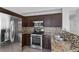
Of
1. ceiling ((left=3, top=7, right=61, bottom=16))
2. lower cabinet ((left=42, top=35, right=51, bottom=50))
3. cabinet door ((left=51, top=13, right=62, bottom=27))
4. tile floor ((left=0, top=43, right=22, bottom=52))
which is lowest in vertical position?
tile floor ((left=0, top=43, right=22, bottom=52))

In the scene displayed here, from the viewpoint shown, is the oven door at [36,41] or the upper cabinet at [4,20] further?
the oven door at [36,41]

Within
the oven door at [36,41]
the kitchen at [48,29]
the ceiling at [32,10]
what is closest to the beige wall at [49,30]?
the kitchen at [48,29]

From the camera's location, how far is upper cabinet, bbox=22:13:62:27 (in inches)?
64.0

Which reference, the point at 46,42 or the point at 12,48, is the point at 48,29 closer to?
the point at 46,42

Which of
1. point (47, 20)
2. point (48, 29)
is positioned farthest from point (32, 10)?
point (48, 29)

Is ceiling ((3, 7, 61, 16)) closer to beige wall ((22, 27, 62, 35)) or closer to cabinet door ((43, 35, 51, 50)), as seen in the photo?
beige wall ((22, 27, 62, 35))

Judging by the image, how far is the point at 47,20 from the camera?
65.6 inches

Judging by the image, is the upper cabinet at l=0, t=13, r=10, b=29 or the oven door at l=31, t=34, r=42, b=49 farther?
the oven door at l=31, t=34, r=42, b=49

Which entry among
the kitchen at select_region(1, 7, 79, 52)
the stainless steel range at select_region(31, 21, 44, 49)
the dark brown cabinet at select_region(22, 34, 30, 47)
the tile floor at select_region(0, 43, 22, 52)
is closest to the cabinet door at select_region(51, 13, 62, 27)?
the kitchen at select_region(1, 7, 79, 52)

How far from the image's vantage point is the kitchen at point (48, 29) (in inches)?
64.1

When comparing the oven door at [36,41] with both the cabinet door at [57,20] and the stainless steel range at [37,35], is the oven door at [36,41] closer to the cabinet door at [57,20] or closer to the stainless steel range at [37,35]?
the stainless steel range at [37,35]

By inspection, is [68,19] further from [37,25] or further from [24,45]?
[24,45]

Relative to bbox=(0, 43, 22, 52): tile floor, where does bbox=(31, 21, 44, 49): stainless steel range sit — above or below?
above
